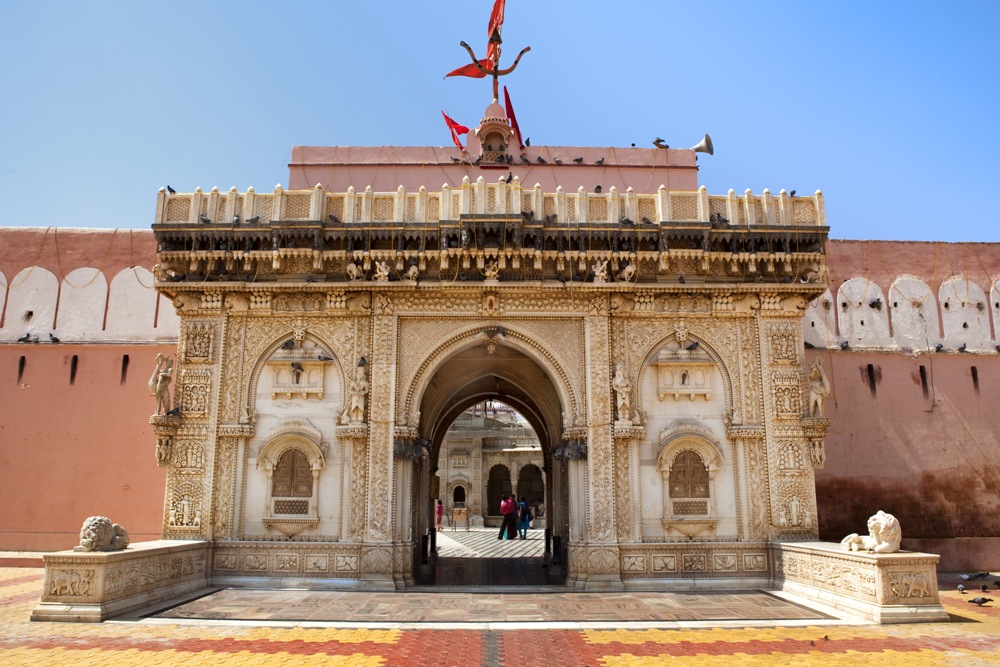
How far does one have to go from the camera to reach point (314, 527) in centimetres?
1138

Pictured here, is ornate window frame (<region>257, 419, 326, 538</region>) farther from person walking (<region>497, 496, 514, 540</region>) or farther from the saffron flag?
Answer: person walking (<region>497, 496, 514, 540</region>)

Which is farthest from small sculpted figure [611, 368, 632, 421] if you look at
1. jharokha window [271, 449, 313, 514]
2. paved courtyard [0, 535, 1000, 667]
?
jharokha window [271, 449, 313, 514]

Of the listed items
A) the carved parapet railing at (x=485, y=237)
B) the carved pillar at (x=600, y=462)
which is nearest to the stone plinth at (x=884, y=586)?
the carved pillar at (x=600, y=462)

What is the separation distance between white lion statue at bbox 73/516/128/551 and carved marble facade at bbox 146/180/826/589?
7.29 ft

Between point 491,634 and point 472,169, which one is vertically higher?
point 472,169

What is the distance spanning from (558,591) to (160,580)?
5.50 meters

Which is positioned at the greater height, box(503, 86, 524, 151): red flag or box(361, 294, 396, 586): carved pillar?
box(503, 86, 524, 151): red flag

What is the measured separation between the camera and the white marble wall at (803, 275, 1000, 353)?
14.5 meters

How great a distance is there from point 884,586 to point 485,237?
24.0 ft

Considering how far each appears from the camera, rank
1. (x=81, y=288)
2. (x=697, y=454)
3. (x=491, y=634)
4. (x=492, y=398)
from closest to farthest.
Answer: (x=491, y=634)
(x=697, y=454)
(x=81, y=288)
(x=492, y=398)

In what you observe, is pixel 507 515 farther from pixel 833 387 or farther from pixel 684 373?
pixel 684 373

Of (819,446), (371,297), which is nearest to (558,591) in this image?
(819,446)

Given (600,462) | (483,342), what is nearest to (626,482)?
(600,462)

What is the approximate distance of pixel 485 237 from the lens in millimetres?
11953
